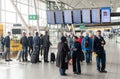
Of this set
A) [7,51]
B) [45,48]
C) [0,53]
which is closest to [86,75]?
[45,48]

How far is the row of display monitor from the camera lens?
17.6m

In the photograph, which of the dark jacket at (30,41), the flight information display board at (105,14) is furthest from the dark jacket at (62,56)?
the flight information display board at (105,14)

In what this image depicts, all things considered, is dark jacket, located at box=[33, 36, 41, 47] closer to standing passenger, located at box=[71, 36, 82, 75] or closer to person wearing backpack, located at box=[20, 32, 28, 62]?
person wearing backpack, located at box=[20, 32, 28, 62]

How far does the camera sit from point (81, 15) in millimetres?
17625

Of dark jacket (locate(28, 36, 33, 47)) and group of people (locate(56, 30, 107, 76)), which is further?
dark jacket (locate(28, 36, 33, 47))

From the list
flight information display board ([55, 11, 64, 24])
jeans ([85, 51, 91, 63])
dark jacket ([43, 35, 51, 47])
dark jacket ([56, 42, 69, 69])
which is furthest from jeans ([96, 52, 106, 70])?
flight information display board ([55, 11, 64, 24])

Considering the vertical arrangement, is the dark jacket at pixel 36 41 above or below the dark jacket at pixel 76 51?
above

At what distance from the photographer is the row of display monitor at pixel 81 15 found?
17594 millimetres

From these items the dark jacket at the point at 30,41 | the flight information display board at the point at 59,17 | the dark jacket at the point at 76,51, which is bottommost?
the dark jacket at the point at 76,51

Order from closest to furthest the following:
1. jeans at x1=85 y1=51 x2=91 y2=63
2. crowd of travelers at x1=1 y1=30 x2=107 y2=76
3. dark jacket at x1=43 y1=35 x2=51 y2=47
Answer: crowd of travelers at x1=1 y1=30 x2=107 y2=76 → jeans at x1=85 y1=51 x2=91 y2=63 → dark jacket at x1=43 y1=35 x2=51 y2=47

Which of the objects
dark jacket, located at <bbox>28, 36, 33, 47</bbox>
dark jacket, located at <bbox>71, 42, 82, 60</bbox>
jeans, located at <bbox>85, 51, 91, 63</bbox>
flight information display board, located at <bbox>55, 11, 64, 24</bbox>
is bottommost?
jeans, located at <bbox>85, 51, 91, 63</bbox>

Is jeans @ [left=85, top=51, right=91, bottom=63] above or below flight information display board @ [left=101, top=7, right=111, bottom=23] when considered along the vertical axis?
below

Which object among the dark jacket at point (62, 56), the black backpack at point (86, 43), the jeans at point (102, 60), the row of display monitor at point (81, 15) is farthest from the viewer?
the row of display monitor at point (81, 15)

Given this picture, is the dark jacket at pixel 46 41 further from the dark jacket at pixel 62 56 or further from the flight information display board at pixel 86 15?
the dark jacket at pixel 62 56
